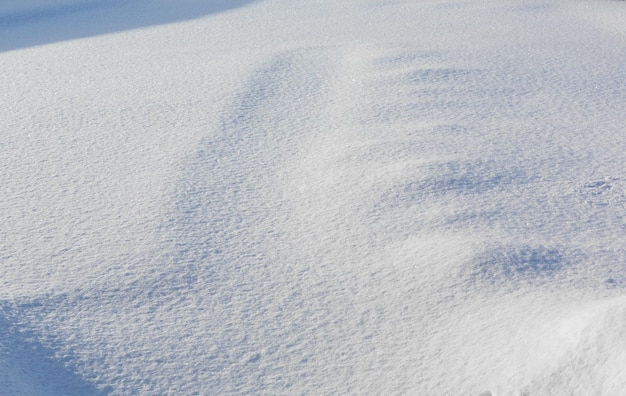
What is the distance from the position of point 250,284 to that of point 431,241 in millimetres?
389

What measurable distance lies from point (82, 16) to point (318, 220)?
2639 mm

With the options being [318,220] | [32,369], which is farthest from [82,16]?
[32,369]

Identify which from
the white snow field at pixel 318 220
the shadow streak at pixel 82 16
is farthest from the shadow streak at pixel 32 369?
the shadow streak at pixel 82 16

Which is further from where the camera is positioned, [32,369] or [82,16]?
[82,16]

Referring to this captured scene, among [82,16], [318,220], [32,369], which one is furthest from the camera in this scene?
[82,16]

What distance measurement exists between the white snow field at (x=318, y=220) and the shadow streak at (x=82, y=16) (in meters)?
0.55

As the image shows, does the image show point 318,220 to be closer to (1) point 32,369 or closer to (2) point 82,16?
(1) point 32,369

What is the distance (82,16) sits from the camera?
381 cm

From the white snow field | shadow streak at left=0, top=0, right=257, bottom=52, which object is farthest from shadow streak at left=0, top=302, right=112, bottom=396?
shadow streak at left=0, top=0, right=257, bottom=52

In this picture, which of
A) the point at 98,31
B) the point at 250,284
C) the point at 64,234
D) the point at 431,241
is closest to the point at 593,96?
the point at 431,241

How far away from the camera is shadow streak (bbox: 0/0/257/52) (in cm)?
344

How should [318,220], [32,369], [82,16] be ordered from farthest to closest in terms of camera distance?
[82,16]
[318,220]
[32,369]

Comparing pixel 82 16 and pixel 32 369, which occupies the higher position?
pixel 82 16

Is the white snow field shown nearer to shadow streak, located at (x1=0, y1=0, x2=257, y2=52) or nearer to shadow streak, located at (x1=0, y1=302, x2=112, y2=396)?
shadow streak, located at (x1=0, y1=302, x2=112, y2=396)
